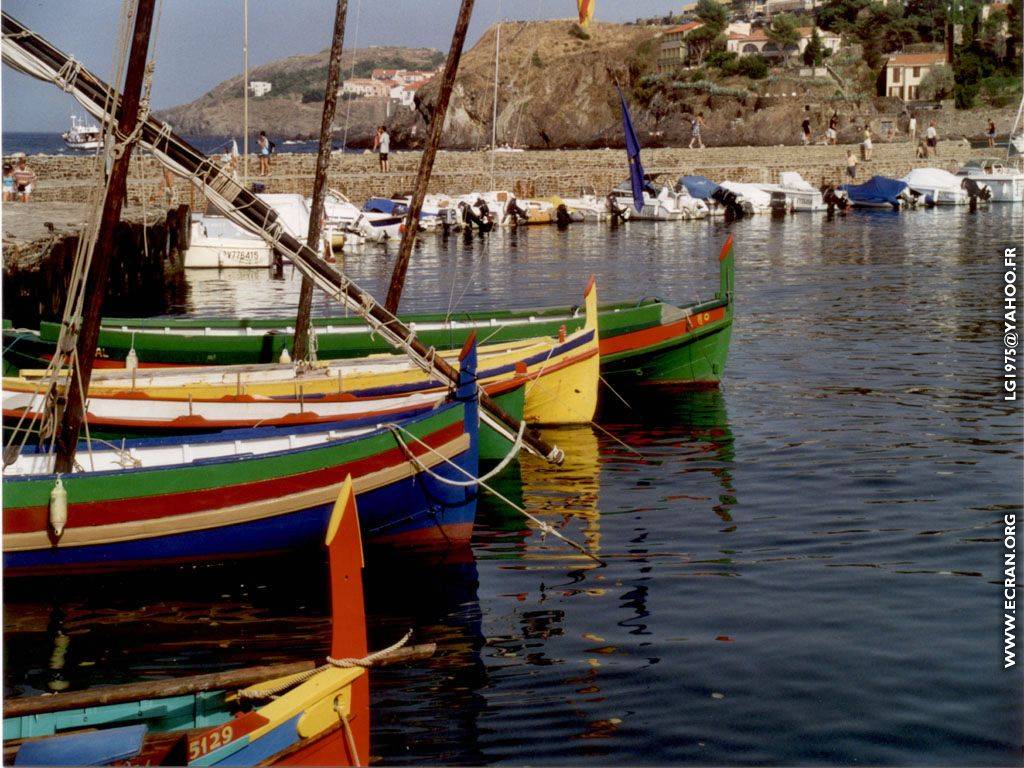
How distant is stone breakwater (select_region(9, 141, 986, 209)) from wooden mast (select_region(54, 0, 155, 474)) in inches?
1493

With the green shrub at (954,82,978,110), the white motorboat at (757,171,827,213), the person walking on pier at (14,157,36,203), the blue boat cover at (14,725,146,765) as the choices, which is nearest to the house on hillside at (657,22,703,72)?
the green shrub at (954,82,978,110)

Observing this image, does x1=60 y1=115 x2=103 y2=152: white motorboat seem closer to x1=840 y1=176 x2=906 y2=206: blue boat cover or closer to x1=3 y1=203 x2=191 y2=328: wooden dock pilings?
x1=3 y1=203 x2=191 y2=328: wooden dock pilings

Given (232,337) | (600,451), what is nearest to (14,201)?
(232,337)

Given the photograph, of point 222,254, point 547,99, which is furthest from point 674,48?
point 222,254

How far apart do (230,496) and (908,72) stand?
123m

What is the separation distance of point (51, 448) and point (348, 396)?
4.55 meters

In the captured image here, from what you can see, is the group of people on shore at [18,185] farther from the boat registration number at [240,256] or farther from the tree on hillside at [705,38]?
the tree on hillside at [705,38]

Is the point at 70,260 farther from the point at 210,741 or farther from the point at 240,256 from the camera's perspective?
the point at 210,741

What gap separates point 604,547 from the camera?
14.4 m

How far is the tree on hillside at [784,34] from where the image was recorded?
144125 mm

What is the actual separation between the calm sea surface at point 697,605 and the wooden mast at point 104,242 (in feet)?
4.98

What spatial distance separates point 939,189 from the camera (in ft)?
220

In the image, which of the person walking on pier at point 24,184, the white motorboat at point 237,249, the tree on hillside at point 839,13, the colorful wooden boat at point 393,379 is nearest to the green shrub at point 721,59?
the tree on hillside at point 839,13

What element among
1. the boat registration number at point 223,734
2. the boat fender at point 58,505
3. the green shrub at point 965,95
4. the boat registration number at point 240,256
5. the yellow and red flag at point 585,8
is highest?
the green shrub at point 965,95
